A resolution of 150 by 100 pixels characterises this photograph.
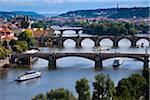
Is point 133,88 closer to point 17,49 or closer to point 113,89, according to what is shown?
Answer: point 113,89

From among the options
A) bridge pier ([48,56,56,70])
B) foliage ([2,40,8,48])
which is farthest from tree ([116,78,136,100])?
foliage ([2,40,8,48])

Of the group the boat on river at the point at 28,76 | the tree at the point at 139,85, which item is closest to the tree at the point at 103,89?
the tree at the point at 139,85

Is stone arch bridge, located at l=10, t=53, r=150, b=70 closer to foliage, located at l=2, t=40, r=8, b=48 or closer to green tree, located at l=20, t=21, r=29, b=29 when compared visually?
foliage, located at l=2, t=40, r=8, b=48

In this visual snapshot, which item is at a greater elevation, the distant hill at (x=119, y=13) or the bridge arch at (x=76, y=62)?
the distant hill at (x=119, y=13)

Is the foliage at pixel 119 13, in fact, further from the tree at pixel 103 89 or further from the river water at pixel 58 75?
the tree at pixel 103 89

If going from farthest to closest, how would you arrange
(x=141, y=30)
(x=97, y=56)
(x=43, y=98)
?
(x=141, y=30)
(x=97, y=56)
(x=43, y=98)

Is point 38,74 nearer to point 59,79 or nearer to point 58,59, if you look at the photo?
point 59,79

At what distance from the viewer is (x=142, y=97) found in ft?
26.5

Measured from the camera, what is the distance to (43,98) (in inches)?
252

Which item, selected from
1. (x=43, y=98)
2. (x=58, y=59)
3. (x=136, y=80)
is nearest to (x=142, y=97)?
(x=136, y=80)

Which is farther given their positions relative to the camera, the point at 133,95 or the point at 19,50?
the point at 19,50

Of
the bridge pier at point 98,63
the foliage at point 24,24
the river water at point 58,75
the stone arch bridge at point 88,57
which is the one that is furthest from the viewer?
the foliage at point 24,24

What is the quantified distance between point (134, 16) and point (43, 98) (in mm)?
40447

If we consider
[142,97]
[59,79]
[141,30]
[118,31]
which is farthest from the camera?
[141,30]
